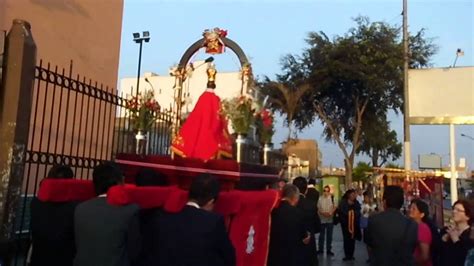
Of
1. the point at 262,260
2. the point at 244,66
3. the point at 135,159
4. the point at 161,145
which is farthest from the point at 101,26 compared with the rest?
the point at 262,260

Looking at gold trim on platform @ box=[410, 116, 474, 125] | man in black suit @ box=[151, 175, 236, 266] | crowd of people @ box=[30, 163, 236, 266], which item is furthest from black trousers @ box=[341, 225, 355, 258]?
man in black suit @ box=[151, 175, 236, 266]

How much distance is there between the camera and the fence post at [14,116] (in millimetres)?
4406

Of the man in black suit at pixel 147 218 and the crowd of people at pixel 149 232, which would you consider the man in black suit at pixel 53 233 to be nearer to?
the crowd of people at pixel 149 232

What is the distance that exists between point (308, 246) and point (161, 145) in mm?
2867

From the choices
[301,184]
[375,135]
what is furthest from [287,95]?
[301,184]

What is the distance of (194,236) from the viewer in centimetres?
348

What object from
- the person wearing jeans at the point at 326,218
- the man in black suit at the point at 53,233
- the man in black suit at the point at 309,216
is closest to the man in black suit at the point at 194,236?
the man in black suit at the point at 53,233

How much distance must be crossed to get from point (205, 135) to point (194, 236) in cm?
263

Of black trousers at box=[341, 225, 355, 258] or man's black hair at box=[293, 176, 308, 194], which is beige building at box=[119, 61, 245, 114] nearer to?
man's black hair at box=[293, 176, 308, 194]

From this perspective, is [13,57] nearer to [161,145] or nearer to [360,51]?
[161,145]

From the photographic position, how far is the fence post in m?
4.41

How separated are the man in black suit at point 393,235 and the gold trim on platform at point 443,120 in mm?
11223

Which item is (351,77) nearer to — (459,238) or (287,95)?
(287,95)

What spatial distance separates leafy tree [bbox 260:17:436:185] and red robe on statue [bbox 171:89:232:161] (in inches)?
A: 639
